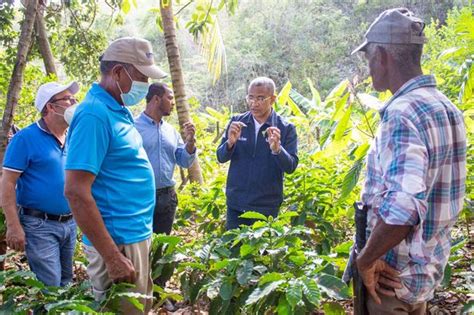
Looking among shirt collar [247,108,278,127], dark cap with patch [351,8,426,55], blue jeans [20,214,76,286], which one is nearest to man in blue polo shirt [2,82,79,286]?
blue jeans [20,214,76,286]

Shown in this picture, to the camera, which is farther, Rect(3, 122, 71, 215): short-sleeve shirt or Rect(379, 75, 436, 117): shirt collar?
Rect(3, 122, 71, 215): short-sleeve shirt

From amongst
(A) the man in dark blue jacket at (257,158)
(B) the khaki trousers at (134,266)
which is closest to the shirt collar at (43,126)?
(B) the khaki trousers at (134,266)

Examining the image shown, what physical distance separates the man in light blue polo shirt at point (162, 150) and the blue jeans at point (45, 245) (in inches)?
36.2

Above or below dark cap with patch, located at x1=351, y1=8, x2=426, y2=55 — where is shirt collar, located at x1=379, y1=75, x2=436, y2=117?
below

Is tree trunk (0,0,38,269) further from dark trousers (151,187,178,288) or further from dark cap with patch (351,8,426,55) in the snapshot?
dark cap with patch (351,8,426,55)

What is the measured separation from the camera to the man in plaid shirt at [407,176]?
1666 millimetres

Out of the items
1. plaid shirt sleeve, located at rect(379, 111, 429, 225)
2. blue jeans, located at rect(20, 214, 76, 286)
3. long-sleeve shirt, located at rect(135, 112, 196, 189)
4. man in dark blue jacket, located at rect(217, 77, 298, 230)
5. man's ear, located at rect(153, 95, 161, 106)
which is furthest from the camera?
man's ear, located at rect(153, 95, 161, 106)

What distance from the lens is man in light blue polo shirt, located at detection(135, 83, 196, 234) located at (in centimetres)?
384

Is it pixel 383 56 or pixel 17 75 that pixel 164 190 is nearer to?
pixel 17 75

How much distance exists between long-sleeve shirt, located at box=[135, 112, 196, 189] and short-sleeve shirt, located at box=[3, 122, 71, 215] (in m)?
0.90

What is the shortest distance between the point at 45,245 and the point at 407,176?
2226 mm

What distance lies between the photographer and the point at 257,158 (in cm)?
357

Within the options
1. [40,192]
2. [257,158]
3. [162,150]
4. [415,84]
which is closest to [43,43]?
[162,150]

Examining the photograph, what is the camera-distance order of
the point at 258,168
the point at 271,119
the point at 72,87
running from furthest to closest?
the point at 271,119
the point at 258,168
the point at 72,87
